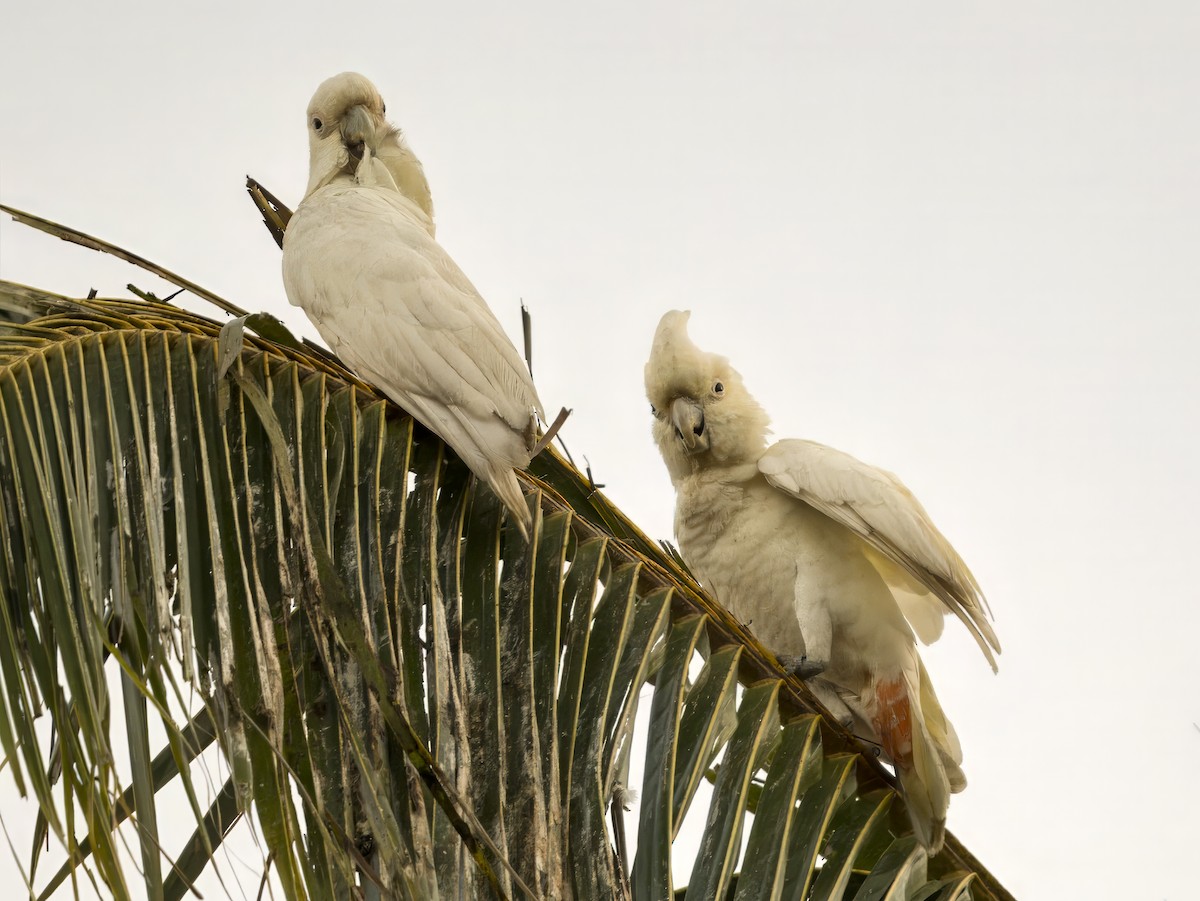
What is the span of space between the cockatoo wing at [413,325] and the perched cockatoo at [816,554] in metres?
1.16

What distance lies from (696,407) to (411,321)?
1424 millimetres

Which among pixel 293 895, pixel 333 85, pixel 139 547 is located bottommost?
pixel 293 895

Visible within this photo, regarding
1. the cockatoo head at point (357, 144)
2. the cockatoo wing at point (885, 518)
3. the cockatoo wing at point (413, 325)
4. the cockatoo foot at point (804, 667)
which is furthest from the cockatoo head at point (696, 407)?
the cockatoo wing at point (413, 325)

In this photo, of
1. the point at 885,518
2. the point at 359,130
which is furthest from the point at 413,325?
the point at 885,518

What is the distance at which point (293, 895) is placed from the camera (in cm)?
170

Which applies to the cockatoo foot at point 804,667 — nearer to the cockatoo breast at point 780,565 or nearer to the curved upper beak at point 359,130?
the cockatoo breast at point 780,565

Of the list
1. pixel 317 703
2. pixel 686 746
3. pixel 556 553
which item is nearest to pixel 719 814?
pixel 686 746

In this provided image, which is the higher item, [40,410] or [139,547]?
[40,410]

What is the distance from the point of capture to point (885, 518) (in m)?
3.41

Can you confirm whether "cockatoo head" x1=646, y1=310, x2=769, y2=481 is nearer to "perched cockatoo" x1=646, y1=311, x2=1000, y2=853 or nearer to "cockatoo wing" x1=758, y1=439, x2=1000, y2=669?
"perched cockatoo" x1=646, y1=311, x2=1000, y2=853

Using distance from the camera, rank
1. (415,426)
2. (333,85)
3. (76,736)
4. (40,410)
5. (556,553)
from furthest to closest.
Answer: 1. (333,85)
2. (415,426)
3. (556,553)
4. (40,410)
5. (76,736)

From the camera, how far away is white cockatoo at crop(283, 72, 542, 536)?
2.59 m

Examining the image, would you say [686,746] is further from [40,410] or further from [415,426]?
[40,410]

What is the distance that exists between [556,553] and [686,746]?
48 centimetres
